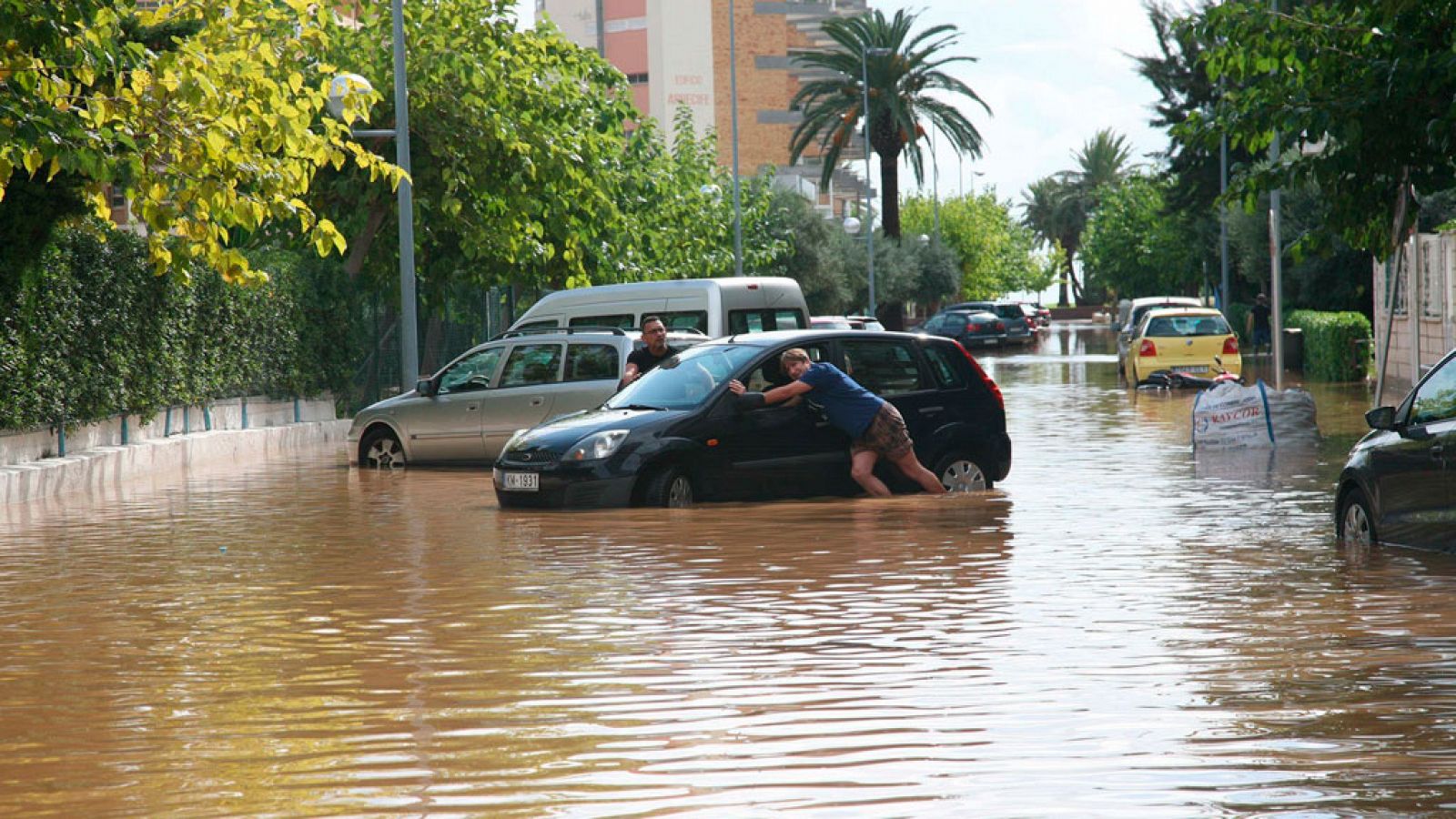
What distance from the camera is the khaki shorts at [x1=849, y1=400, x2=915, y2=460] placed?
52.7 ft

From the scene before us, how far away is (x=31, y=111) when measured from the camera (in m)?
13.2

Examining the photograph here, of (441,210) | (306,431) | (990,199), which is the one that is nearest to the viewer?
(306,431)

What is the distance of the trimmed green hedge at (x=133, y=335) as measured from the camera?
19.7 m

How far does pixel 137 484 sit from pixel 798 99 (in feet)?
159

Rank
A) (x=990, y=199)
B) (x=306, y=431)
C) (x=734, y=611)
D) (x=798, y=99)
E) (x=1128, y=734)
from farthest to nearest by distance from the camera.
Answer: (x=990, y=199) < (x=798, y=99) < (x=306, y=431) < (x=734, y=611) < (x=1128, y=734)

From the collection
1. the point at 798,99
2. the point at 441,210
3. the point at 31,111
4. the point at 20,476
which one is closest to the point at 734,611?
the point at 31,111

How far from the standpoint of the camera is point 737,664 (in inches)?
335

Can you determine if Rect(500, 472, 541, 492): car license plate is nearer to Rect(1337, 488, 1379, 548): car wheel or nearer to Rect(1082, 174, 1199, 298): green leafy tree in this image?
Rect(1337, 488, 1379, 548): car wheel

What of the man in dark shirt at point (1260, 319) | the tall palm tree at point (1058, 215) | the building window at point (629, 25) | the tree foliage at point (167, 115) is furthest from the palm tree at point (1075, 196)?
the tree foliage at point (167, 115)

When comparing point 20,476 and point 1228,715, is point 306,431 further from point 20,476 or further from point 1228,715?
point 1228,715

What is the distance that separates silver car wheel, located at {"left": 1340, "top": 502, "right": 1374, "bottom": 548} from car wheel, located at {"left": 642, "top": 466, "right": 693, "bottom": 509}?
5150 mm

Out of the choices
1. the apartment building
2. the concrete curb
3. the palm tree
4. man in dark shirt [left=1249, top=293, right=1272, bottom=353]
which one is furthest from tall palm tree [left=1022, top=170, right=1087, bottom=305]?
the concrete curb

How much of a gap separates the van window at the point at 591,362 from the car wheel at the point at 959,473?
16.3 ft

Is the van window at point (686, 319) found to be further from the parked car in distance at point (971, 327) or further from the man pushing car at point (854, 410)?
the parked car in distance at point (971, 327)
